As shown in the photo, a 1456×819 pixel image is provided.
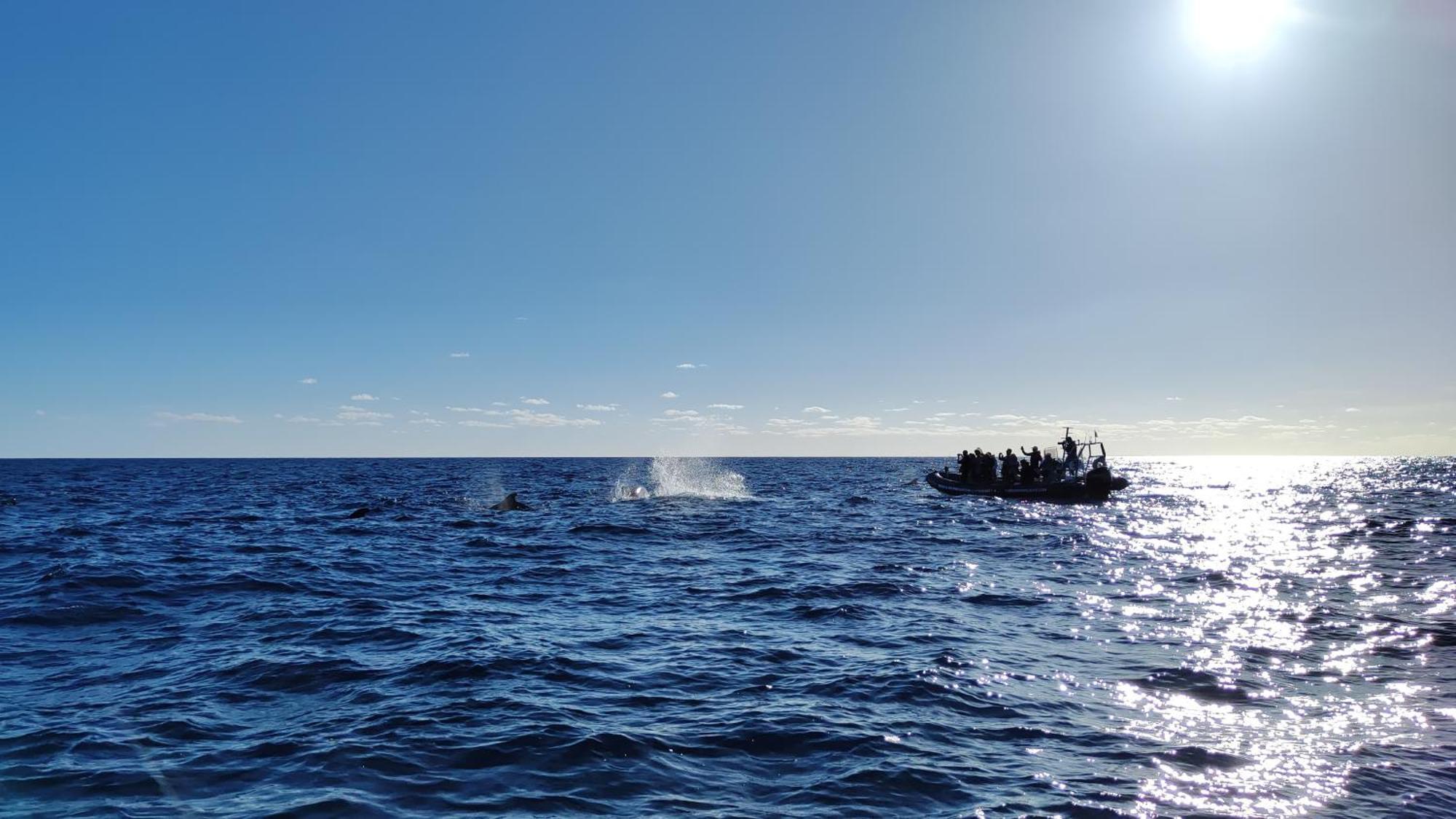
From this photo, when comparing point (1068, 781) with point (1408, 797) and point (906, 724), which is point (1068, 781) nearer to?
point (906, 724)

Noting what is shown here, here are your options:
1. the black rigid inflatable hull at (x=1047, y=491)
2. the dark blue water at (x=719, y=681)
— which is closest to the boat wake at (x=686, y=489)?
the black rigid inflatable hull at (x=1047, y=491)

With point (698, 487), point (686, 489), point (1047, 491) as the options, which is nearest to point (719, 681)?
point (1047, 491)

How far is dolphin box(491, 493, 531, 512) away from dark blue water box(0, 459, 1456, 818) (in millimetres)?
15784

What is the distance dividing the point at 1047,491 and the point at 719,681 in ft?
149

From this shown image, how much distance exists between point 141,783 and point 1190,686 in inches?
539

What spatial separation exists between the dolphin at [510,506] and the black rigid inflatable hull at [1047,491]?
106ft

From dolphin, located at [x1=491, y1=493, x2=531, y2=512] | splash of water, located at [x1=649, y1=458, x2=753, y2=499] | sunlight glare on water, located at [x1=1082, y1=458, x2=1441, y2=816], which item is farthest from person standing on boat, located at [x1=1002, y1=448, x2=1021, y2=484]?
dolphin, located at [x1=491, y1=493, x2=531, y2=512]

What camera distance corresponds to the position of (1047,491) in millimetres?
51688

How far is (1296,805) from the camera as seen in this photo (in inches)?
305

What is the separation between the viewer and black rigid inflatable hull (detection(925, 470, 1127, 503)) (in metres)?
51.3

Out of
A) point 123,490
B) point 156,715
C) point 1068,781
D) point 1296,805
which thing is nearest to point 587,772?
point 1068,781

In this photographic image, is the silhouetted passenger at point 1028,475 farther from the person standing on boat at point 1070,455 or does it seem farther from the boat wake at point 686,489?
the boat wake at point 686,489

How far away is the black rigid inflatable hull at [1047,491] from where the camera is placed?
51312 millimetres

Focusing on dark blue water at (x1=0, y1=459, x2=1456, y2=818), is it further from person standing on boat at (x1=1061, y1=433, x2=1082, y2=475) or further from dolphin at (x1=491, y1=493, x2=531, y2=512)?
person standing on boat at (x1=1061, y1=433, x2=1082, y2=475)
